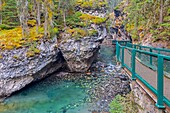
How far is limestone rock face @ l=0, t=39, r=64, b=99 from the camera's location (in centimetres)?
1661

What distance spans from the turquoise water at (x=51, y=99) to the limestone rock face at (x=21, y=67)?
35.2 inches

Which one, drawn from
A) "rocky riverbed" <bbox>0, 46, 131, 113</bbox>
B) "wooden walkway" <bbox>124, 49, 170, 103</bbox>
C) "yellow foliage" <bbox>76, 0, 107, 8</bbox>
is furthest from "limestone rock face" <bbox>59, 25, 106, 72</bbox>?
"wooden walkway" <bbox>124, 49, 170, 103</bbox>

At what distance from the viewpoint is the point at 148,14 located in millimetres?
20906

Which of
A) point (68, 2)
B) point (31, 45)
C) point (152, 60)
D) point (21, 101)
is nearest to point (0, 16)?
point (31, 45)

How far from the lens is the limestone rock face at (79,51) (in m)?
22.1

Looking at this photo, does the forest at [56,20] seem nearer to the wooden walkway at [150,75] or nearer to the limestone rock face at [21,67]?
the limestone rock face at [21,67]

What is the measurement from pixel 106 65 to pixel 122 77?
18.0ft

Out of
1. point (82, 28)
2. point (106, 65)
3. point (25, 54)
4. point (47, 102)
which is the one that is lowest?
point (47, 102)

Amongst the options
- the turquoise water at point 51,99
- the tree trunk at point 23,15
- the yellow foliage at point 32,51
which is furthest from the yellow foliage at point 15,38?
the turquoise water at point 51,99

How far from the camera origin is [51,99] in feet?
52.2

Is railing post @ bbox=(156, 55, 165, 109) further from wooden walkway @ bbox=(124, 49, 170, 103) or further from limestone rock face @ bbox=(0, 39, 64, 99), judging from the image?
limestone rock face @ bbox=(0, 39, 64, 99)

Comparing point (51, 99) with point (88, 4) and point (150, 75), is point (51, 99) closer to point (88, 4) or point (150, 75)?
Answer: point (150, 75)

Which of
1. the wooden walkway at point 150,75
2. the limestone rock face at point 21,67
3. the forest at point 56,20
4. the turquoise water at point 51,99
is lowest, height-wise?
the turquoise water at point 51,99

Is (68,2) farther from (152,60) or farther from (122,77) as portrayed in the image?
(152,60)
